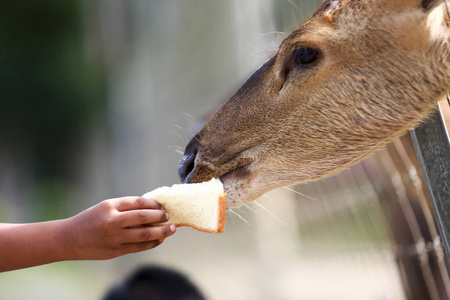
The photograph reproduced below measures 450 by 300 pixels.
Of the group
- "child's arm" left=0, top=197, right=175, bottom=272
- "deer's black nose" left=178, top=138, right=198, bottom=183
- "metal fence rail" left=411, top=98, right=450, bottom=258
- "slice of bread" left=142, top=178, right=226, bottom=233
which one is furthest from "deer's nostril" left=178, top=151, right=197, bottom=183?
"metal fence rail" left=411, top=98, right=450, bottom=258

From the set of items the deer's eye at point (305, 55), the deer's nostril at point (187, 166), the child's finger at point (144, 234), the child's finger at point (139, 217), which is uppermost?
the deer's eye at point (305, 55)

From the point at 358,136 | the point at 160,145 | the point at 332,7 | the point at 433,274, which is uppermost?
the point at 332,7

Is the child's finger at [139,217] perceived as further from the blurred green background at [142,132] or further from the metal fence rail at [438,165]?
the blurred green background at [142,132]

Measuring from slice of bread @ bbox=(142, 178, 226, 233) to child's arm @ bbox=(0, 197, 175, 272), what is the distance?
0.07 m

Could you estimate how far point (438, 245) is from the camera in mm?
2000

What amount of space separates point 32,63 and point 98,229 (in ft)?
4.27

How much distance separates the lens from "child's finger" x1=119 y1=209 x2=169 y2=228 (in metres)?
0.97

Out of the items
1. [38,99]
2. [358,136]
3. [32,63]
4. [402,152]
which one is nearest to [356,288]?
[402,152]

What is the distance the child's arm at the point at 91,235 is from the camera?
983 mm

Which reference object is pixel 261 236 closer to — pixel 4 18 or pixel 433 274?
pixel 433 274

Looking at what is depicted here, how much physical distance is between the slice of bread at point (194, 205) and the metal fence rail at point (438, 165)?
2.16 ft

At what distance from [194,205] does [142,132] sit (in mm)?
925

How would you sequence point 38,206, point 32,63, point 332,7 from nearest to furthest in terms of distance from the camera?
point 332,7 → point 38,206 → point 32,63

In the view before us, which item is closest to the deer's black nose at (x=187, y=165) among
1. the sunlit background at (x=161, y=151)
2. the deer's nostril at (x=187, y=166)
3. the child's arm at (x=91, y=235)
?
the deer's nostril at (x=187, y=166)
